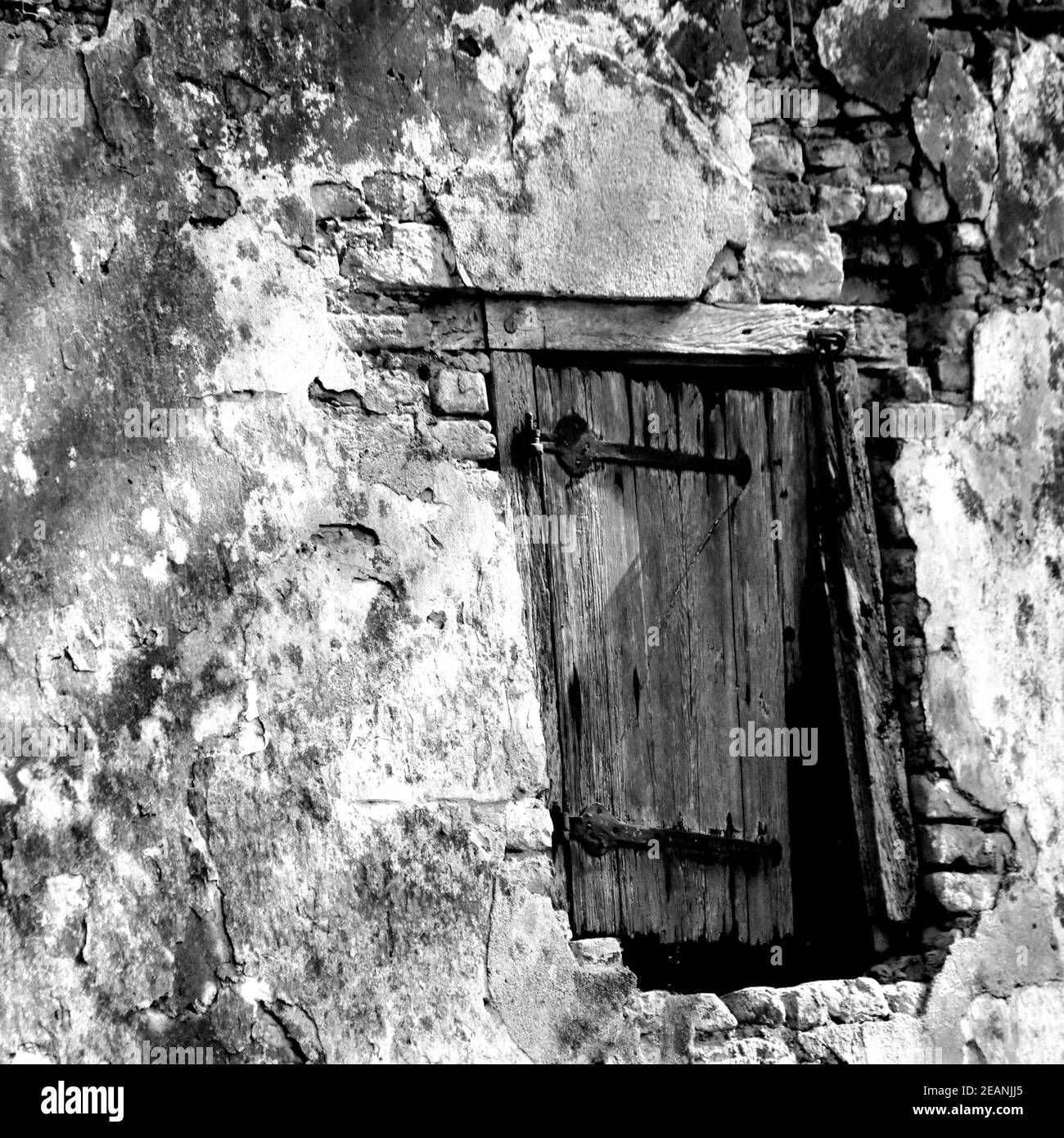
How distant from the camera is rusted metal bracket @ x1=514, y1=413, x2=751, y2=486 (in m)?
3.31

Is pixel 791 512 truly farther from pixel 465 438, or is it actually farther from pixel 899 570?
pixel 465 438

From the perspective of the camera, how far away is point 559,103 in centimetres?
331

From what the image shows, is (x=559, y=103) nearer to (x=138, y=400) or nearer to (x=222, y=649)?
(x=138, y=400)

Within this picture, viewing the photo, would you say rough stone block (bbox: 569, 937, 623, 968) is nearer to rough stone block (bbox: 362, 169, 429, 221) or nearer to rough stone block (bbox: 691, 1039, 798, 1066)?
rough stone block (bbox: 691, 1039, 798, 1066)

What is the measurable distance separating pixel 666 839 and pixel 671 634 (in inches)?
22.5

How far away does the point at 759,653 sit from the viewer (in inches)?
139

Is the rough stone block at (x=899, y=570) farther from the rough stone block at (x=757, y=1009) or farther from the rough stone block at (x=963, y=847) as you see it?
the rough stone block at (x=757, y=1009)

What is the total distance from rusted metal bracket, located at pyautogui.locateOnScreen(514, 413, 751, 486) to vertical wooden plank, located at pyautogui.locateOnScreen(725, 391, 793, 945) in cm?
14

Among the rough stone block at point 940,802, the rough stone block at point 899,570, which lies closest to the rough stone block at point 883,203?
the rough stone block at point 899,570

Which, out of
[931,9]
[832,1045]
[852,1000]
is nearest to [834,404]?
[931,9]
